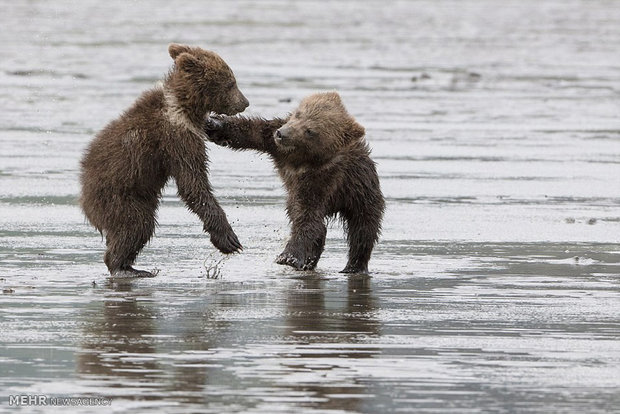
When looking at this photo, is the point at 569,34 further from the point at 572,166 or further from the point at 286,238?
the point at 286,238

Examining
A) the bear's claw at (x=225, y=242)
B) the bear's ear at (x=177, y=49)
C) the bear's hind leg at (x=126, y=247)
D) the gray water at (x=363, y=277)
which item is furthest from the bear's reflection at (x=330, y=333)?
the bear's ear at (x=177, y=49)

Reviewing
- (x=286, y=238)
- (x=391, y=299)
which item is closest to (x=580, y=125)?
(x=286, y=238)

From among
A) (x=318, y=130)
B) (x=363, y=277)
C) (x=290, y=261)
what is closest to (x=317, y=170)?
(x=318, y=130)

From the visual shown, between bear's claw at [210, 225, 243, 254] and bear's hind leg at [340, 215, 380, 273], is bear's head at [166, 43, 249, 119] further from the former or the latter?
bear's hind leg at [340, 215, 380, 273]

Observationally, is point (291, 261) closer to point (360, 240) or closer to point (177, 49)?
point (360, 240)

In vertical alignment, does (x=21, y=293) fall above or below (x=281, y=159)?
below

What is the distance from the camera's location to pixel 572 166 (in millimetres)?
15812

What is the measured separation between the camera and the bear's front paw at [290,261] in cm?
1006

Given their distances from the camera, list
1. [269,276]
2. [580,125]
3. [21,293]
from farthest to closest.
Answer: [580,125], [269,276], [21,293]

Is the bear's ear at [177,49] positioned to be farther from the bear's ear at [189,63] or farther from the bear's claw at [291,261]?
the bear's claw at [291,261]

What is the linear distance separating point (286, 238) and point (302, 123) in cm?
101
